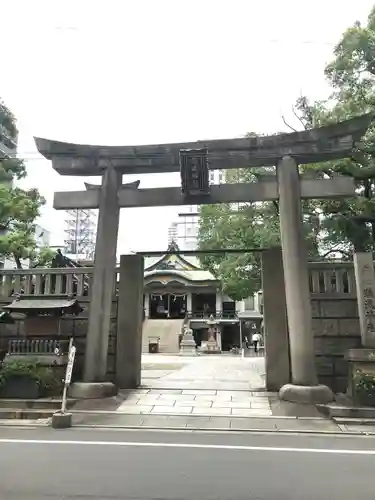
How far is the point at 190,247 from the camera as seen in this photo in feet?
200

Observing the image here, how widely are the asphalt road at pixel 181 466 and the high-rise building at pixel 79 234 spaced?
4903cm

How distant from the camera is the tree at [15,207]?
18.2 m

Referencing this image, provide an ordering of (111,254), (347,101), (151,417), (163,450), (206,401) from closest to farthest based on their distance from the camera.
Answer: (163,450)
(151,417)
(206,401)
(111,254)
(347,101)

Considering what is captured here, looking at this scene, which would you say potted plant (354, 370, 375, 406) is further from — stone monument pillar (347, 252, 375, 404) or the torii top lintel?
the torii top lintel

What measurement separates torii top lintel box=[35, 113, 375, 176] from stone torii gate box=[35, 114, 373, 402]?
2 centimetres

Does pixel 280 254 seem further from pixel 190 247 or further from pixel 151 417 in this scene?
pixel 190 247

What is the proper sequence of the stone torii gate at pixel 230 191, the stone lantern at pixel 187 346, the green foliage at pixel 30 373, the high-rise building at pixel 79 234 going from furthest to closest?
the high-rise building at pixel 79 234 < the stone lantern at pixel 187 346 < the stone torii gate at pixel 230 191 < the green foliage at pixel 30 373

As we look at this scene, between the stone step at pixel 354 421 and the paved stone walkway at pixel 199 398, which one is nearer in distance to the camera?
the stone step at pixel 354 421

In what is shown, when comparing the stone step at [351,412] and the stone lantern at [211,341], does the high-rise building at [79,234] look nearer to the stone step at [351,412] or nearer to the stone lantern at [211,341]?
the stone lantern at [211,341]

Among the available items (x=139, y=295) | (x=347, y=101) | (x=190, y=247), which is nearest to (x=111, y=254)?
(x=139, y=295)

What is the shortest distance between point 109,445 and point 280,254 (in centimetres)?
701

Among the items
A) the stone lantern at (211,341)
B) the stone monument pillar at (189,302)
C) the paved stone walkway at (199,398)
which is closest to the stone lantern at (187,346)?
the stone lantern at (211,341)

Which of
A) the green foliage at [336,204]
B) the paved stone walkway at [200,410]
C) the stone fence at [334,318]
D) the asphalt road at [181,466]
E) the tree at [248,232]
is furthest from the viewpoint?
the tree at [248,232]

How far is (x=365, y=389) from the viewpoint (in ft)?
29.9
